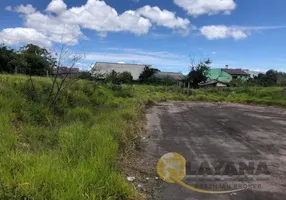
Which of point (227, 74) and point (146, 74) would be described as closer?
point (146, 74)

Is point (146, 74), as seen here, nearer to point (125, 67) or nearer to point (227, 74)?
point (125, 67)

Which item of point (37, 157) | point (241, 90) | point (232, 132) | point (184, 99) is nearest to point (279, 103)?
point (184, 99)

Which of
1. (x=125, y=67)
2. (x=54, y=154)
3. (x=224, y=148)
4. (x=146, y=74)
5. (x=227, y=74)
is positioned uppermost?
(x=125, y=67)

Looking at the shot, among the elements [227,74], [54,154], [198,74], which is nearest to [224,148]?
[54,154]

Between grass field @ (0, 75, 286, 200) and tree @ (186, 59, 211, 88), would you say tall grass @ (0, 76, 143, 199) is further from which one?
tree @ (186, 59, 211, 88)

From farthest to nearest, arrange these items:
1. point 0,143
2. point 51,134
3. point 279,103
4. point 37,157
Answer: point 279,103 < point 51,134 < point 0,143 < point 37,157

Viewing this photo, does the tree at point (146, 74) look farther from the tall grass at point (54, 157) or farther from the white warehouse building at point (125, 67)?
the tall grass at point (54, 157)

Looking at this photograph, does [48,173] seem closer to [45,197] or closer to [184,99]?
[45,197]

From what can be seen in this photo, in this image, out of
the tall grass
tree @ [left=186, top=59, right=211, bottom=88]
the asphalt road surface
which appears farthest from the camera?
tree @ [left=186, top=59, right=211, bottom=88]

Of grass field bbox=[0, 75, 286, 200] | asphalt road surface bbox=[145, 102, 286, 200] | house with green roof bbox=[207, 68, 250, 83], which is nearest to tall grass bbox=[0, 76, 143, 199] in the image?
grass field bbox=[0, 75, 286, 200]

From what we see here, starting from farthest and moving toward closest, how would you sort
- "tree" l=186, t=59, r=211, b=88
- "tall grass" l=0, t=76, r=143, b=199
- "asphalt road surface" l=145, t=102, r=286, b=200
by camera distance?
1. "tree" l=186, t=59, r=211, b=88
2. "asphalt road surface" l=145, t=102, r=286, b=200
3. "tall grass" l=0, t=76, r=143, b=199

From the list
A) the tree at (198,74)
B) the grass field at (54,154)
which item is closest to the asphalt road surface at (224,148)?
the grass field at (54,154)

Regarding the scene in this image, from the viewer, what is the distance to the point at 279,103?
2134 centimetres

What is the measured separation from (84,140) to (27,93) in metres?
4.63
